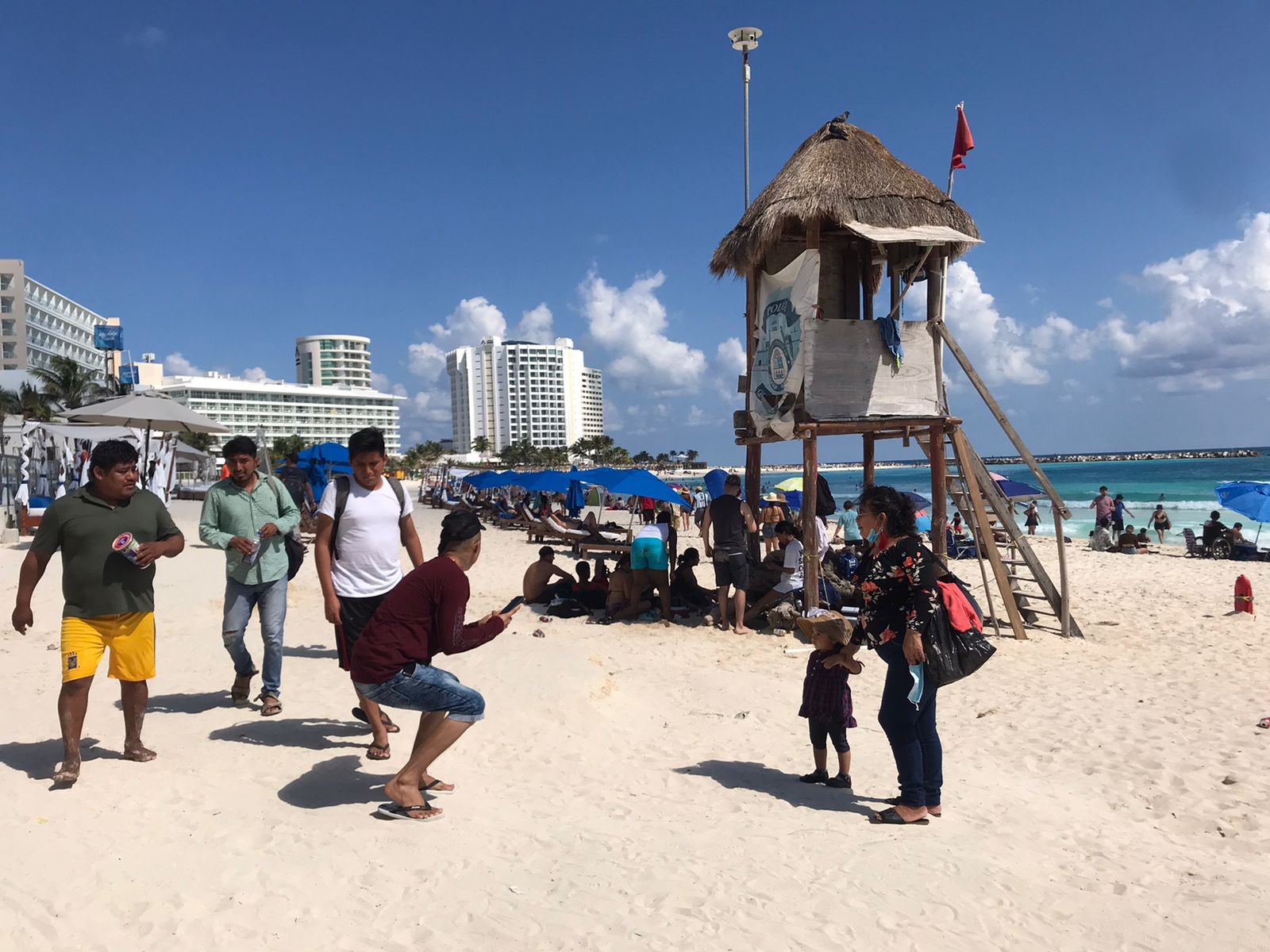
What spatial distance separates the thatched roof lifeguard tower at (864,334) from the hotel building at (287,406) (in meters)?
96.2

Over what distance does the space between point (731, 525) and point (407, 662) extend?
5794 millimetres

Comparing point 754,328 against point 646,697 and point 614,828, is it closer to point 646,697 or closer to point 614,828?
point 646,697

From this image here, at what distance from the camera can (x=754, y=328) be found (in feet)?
36.2

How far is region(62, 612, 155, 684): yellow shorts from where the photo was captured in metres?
4.01

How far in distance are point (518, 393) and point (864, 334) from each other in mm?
157568

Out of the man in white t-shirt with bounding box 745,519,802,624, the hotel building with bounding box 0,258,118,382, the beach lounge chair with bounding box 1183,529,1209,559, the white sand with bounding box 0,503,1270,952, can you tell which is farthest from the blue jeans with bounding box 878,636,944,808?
the hotel building with bounding box 0,258,118,382

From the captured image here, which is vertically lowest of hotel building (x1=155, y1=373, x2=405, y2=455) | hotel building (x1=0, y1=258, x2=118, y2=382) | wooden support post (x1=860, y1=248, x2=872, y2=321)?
wooden support post (x1=860, y1=248, x2=872, y2=321)

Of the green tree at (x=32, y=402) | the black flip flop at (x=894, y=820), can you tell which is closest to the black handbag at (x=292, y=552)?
the black flip flop at (x=894, y=820)

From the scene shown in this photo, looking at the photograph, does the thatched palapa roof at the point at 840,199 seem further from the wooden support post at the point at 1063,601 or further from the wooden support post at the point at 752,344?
the wooden support post at the point at 1063,601

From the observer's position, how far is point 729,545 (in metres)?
9.15

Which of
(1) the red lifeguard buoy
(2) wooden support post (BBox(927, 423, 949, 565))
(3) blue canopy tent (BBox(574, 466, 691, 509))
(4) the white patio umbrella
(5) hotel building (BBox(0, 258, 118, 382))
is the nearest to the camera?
(2) wooden support post (BBox(927, 423, 949, 565))

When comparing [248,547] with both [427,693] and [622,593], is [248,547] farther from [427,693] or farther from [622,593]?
[622,593]

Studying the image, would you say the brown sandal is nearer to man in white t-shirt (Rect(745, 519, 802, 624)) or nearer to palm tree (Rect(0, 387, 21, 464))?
man in white t-shirt (Rect(745, 519, 802, 624))

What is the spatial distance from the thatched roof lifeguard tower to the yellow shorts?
666 centimetres
